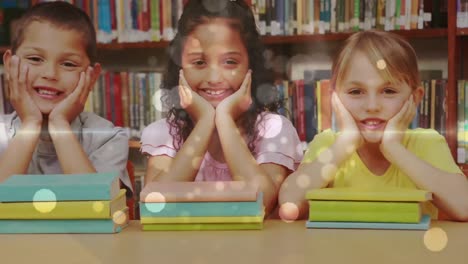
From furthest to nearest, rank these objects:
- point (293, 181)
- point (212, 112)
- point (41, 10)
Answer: point (41, 10), point (212, 112), point (293, 181)

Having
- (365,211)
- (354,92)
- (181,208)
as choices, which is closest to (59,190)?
(181,208)

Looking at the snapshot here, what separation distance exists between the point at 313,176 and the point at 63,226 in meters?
0.54

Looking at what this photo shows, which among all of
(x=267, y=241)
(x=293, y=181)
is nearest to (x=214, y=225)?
(x=267, y=241)

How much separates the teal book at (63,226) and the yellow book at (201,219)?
0.20ft

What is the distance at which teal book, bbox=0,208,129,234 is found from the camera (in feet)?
4.47

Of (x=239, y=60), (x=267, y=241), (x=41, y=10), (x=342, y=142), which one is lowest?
(x=267, y=241)

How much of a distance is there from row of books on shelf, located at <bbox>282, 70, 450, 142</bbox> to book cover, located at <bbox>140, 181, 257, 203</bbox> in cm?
60

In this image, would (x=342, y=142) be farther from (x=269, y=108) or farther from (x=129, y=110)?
(x=129, y=110)

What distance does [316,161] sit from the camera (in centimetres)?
157

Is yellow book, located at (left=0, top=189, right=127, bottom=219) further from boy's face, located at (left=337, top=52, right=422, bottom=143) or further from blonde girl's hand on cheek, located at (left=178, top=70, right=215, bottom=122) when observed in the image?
boy's face, located at (left=337, top=52, right=422, bottom=143)

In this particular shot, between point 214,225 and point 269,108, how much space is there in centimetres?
57

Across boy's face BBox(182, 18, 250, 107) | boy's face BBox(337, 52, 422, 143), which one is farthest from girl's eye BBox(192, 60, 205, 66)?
boy's face BBox(337, 52, 422, 143)

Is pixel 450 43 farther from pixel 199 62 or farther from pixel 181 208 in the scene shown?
pixel 181 208

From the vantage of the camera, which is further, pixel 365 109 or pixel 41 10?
pixel 41 10
